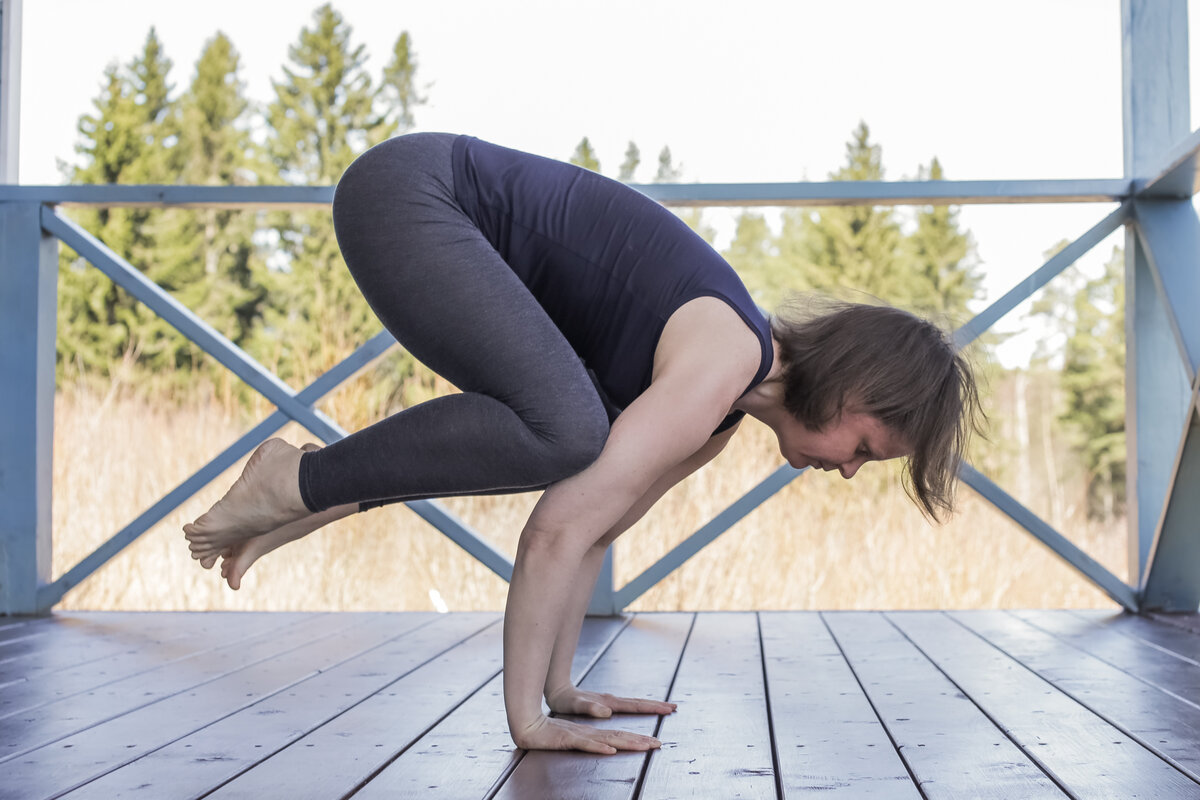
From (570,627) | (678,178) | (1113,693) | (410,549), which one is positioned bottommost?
(410,549)

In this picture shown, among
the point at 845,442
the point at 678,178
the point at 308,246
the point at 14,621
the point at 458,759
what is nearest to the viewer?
the point at 458,759

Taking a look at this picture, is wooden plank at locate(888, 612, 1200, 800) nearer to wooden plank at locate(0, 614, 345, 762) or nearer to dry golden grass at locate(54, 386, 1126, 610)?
wooden plank at locate(0, 614, 345, 762)

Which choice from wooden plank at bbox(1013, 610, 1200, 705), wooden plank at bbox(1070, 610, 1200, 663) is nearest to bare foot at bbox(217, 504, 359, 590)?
wooden plank at bbox(1013, 610, 1200, 705)

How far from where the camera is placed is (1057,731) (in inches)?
51.6

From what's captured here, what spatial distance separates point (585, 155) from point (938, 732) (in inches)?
229

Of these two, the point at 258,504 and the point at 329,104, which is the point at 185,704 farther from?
the point at 329,104

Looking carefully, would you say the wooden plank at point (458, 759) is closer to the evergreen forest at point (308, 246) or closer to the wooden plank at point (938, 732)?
the wooden plank at point (938, 732)

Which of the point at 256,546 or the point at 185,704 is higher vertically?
the point at 256,546

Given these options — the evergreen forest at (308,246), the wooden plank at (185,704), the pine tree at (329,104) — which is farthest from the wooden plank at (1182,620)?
the pine tree at (329,104)

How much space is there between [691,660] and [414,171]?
101 cm

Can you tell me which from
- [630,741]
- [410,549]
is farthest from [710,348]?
[410,549]

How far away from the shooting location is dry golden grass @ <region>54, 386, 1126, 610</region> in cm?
524

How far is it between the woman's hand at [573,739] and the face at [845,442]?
1.41 feet

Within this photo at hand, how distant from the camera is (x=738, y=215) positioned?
6953mm
